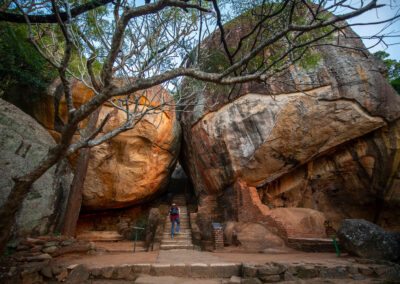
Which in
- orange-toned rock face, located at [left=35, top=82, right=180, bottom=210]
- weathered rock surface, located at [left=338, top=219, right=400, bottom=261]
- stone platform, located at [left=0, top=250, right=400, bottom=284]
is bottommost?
stone platform, located at [left=0, top=250, right=400, bottom=284]

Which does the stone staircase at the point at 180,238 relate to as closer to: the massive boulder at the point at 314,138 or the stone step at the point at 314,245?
the massive boulder at the point at 314,138

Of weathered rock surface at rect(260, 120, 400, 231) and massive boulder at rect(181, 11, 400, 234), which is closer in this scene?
massive boulder at rect(181, 11, 400, 234)

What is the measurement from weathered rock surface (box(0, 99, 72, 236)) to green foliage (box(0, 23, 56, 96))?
1879 mm

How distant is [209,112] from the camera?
377 inches

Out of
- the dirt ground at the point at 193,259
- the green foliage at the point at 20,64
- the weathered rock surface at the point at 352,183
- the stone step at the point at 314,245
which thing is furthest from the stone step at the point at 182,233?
the green foliage at the point at 20,64

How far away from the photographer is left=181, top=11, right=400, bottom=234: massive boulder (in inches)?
313

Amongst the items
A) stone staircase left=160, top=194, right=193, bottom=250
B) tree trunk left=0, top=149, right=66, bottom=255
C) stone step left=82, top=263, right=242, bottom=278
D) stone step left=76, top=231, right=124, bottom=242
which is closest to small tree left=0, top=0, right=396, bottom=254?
tree trunk left=0, top=149, right=66, bottom=255

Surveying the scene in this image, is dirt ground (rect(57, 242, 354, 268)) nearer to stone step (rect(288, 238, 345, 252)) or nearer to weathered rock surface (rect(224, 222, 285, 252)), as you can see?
stone step (rect(288, 238, 345, 252))

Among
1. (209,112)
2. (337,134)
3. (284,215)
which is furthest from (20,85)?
(337,134)

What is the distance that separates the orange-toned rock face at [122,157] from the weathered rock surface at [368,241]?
822cm

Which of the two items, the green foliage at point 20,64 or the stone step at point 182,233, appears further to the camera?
the stone step at point 182,233

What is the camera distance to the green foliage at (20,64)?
6.46 meters

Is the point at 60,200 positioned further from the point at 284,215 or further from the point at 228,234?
the point at 284,215

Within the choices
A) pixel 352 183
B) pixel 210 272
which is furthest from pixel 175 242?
pixel 352 183
